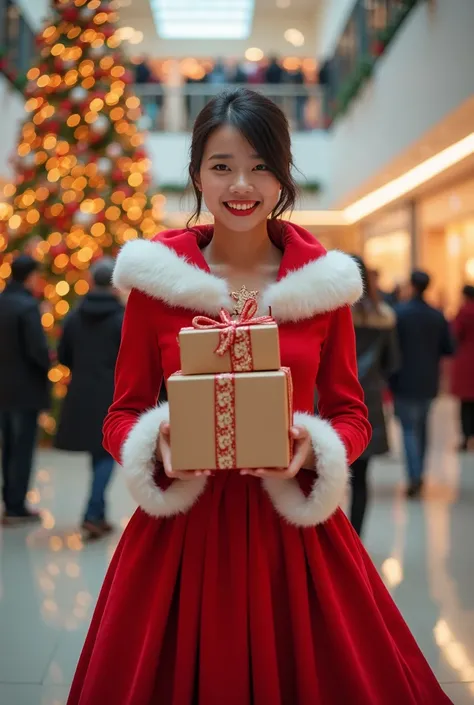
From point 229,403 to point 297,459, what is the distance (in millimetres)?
206

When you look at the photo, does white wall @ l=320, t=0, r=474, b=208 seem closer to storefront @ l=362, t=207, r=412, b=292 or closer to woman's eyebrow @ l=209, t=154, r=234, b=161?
storefront @ l=362, t=207, r=412, b=292

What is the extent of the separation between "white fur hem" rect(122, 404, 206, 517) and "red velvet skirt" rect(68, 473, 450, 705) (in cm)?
6

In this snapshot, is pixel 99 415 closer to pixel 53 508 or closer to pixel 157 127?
pixel 53 508

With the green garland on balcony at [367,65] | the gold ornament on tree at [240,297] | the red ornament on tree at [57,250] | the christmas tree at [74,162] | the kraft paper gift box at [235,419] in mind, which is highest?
the green garland on balcony at [367,65]

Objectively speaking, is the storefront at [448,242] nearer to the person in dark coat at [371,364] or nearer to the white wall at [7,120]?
the white wall at [7,120]

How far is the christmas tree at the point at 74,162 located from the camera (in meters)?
8.23

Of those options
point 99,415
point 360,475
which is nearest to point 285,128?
point 360,475

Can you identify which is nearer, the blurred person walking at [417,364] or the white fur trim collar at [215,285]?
the white fur trim collar at [215,285]

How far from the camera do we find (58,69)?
27.7 feet

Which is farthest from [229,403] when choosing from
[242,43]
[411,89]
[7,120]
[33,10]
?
[242,43]

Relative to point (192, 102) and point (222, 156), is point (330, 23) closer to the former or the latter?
point (192, 102)

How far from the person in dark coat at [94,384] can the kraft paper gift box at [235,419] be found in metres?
3.69

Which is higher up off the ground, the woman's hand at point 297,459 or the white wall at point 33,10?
the white wall at point 33,10

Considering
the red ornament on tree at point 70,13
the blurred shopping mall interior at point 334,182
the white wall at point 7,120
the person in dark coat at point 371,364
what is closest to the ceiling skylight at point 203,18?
the blurred shopping mall interior at point 334,182
